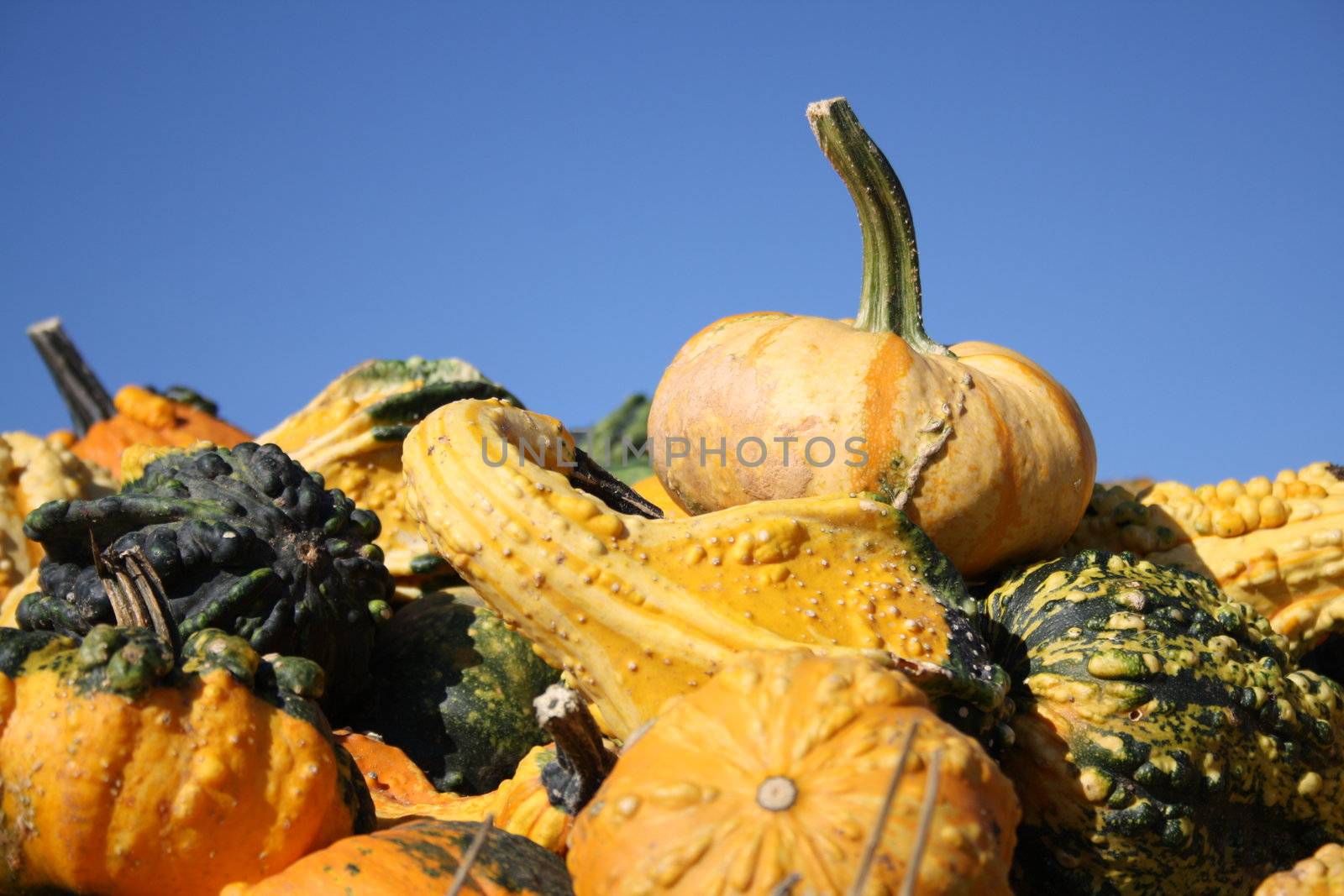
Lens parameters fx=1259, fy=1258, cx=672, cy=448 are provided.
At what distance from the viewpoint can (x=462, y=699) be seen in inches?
→ 120

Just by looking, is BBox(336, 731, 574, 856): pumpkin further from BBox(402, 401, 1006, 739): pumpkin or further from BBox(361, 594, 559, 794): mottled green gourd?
BBox(402, 401, 1006, 739): pumpkin

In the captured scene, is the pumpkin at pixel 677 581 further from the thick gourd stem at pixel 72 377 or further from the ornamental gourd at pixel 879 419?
the thick gourd stem at pixel 72 377

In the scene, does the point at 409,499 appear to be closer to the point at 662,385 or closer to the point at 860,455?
the point at 662,385

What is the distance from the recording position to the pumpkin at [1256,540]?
9.78ft

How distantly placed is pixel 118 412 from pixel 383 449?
3.52 metres

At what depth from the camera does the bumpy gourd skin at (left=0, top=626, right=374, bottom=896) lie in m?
1.83

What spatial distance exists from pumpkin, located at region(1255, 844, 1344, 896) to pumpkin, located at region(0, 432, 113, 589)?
11.9 feet

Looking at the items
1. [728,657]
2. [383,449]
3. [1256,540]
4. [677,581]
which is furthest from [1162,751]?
[383,449]

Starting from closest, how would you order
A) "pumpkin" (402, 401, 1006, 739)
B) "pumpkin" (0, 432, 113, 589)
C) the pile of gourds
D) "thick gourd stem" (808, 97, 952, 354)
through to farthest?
the pile of gourds → "pumpkin" (402, 401, 1006, 739) → "thick gourd stem" (808, 97, 952, 354) → "pumpkin" (0, 432, 113, 589)

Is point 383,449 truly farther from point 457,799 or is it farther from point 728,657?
point 728,657

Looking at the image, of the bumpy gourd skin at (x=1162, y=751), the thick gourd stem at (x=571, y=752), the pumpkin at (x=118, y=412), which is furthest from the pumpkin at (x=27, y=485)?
the bumpy gourd skin at (x=1162, y=751)

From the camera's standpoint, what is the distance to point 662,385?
9.72ft

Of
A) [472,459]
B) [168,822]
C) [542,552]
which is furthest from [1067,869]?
[168,822]

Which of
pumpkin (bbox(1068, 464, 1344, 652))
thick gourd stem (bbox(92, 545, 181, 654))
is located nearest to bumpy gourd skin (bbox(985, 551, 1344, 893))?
pumpkin (bbox(1068, 464, 1344, 652))
